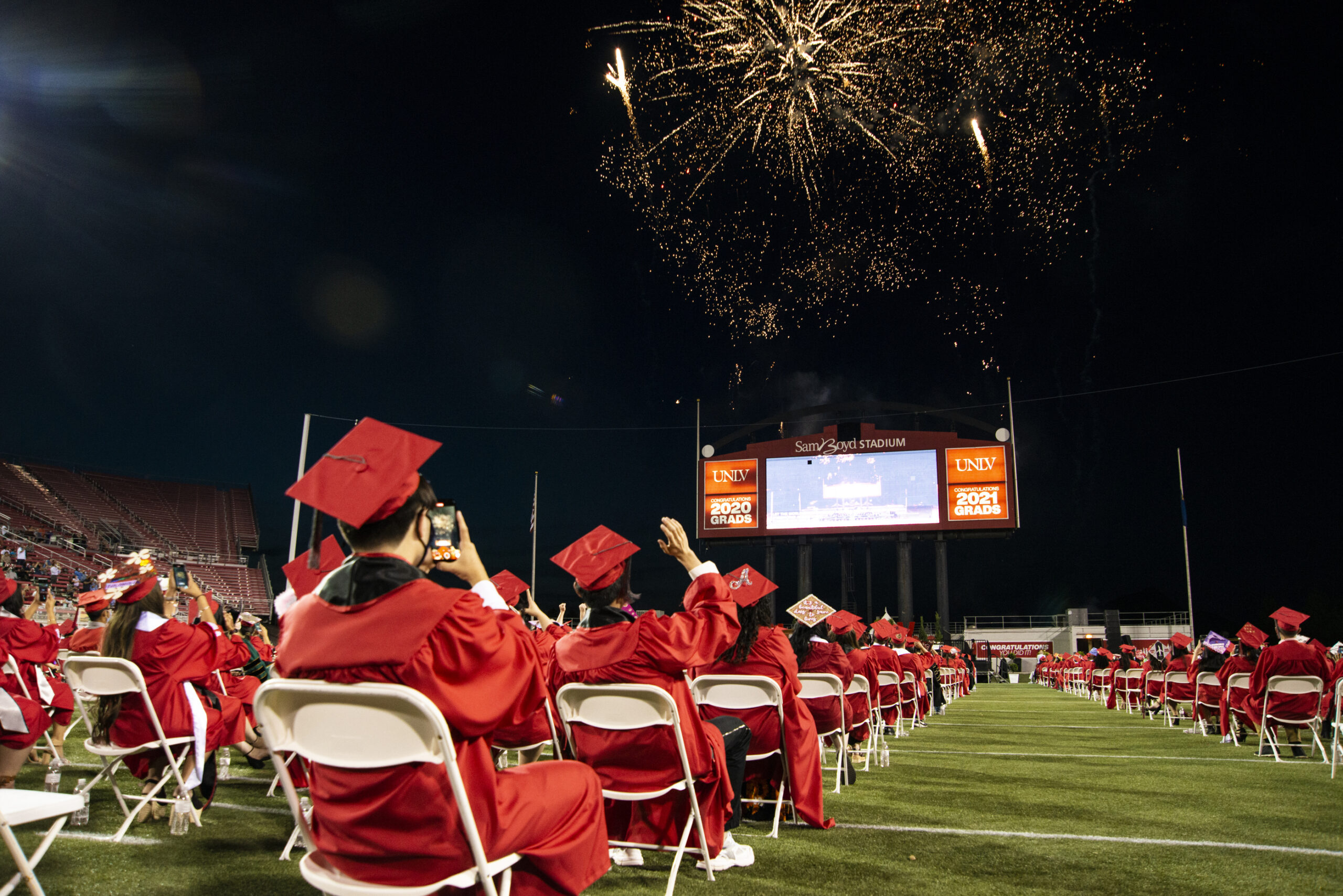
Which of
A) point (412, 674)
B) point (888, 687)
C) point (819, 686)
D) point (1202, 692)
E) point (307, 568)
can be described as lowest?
point (1202, 692)

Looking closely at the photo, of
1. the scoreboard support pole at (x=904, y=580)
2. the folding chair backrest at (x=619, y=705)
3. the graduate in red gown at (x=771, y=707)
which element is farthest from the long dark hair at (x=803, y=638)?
the scoreboard support pole at (x=904, y=580)

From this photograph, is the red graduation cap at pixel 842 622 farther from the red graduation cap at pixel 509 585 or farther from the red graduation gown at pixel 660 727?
the red graduation gown at pixel 660 727

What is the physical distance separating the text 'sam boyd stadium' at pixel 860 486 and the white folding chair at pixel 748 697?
1058 inches

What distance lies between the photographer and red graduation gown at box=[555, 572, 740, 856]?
3.25 metres

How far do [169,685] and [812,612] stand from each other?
596 centimetres

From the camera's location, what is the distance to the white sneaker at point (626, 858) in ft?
12.5

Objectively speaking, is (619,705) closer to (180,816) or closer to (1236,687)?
(180,816)

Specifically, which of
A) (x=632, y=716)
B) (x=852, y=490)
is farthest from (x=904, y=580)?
(x=632, y=716)

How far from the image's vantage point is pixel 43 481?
34.4 meters

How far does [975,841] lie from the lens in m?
4.23

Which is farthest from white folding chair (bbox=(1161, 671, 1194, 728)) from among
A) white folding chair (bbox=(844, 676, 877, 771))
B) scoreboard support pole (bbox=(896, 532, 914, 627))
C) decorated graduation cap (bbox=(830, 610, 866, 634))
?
scoreboard support pole (bbox=(896, 532, 914, 627))

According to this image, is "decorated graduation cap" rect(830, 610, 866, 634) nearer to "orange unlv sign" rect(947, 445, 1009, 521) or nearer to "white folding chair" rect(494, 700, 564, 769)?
"white folding chair" rect(494, 700, 564, 769)

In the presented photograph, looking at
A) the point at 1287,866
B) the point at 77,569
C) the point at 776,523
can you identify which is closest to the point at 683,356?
the point at 776,523

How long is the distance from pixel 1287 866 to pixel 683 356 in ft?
162
